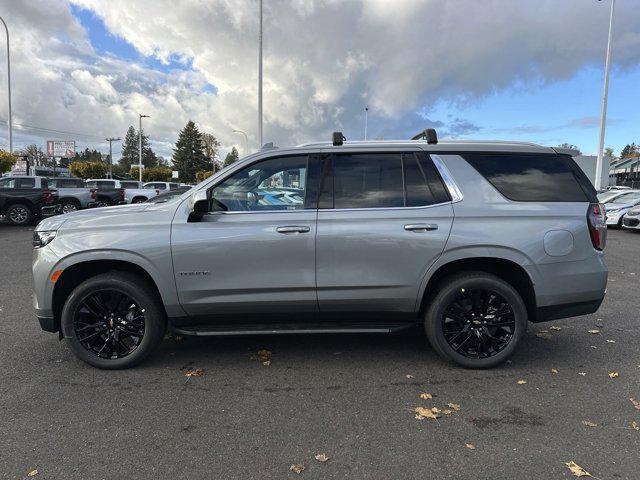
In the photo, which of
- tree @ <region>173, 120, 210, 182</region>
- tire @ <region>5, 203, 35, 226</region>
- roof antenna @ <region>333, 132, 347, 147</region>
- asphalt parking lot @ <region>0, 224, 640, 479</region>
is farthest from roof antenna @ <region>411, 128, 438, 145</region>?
tree @ <region>173, 120, 210, 182</region>

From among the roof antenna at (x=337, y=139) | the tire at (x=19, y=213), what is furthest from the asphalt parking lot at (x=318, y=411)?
the tire at (x=19, y=213)

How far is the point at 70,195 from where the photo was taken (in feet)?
61.4

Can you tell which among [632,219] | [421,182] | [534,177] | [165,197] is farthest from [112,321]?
[632,219]

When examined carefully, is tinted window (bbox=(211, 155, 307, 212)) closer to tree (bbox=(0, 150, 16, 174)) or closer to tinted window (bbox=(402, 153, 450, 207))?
tinted window (bbox=(402, 153, 450, 207))

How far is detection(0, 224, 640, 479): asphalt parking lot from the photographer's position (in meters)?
2.69

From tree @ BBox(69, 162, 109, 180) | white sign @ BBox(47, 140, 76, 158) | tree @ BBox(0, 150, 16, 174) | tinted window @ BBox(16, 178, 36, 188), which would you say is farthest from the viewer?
tree @ BBox(69, 162, 109, 180)

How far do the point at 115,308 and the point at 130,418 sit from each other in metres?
1.08

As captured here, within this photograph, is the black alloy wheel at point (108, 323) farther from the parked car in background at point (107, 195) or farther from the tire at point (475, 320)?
the parked car in background at point (107, 195)

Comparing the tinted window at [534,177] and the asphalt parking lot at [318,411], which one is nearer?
the asphalt parking lot at [318,411]

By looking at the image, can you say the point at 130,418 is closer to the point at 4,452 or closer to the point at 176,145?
the point at 4,452

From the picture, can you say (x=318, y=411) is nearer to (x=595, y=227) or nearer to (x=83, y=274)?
(x=83, y=274)

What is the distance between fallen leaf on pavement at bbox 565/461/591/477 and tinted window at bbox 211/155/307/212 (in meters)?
2.58

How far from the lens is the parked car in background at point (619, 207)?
16500 mm

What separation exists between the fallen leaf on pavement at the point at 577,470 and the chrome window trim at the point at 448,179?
2.07 meters
